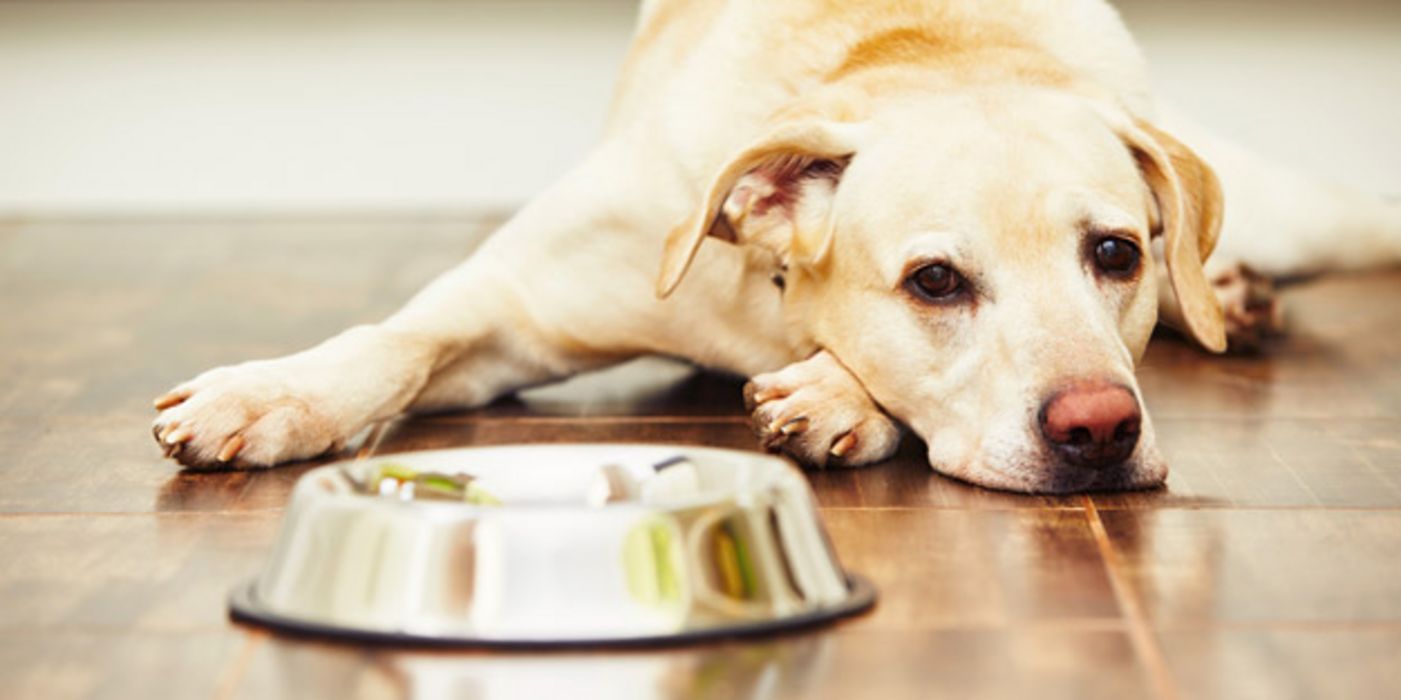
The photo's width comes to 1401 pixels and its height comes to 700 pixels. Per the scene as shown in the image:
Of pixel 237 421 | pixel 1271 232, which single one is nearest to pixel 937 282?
pixel 237 421

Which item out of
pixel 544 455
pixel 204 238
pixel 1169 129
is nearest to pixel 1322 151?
pixel 1169 129

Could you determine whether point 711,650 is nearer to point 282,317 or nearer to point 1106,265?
point 1106,265

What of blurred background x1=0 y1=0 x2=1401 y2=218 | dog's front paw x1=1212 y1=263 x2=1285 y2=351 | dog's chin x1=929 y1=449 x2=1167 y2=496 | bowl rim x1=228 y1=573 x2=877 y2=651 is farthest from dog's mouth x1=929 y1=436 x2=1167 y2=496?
blurred background x1=0 y1=0 x2=1401 y2=218

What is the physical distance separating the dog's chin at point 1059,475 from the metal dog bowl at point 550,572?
445 millimetres

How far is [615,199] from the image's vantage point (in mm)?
2643

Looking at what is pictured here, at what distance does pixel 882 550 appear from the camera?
1977 millimetres

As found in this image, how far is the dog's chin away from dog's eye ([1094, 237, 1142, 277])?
22cm

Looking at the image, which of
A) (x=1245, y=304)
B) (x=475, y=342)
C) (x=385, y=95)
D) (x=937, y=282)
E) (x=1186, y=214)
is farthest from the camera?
(x=385, y=95)

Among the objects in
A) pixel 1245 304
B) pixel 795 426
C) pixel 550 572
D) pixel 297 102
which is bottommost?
pixel 297 102

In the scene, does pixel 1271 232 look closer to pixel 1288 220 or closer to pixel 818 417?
pixel 1288 220

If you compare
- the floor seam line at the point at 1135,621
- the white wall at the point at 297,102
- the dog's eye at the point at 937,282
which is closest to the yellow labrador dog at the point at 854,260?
the dog's eye at the point at 937,282

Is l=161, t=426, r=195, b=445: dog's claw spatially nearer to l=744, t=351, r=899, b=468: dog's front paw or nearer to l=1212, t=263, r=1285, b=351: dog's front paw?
l=744, t=351, r=899, b=468: dog's front paw

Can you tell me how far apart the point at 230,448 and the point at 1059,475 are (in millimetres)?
941

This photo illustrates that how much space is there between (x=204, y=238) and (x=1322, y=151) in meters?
2.70
